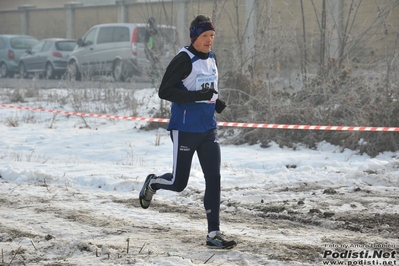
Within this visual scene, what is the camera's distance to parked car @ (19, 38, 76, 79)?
2783cm

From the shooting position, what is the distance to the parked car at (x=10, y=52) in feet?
99.3

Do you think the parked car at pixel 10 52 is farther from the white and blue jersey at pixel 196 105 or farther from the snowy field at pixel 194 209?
the white and blue jersey at pixel 196 105

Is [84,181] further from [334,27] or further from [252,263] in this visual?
[334,27]

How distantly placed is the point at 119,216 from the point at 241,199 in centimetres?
141

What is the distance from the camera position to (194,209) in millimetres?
7340

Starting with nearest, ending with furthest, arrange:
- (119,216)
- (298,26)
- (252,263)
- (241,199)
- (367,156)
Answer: (252,263), (119,216), (241,199), (367,156), (298,26)

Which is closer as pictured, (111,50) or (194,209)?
(194,209)

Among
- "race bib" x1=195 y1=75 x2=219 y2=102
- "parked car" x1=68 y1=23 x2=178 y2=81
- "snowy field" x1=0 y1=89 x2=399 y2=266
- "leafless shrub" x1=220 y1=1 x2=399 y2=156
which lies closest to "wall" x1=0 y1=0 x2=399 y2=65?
"leafless shrub" x1=220 y1=1 x2=399 y2=156

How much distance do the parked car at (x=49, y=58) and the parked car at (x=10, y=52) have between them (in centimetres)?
126

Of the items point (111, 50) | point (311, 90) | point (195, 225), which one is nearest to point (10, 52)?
point (111, 50)

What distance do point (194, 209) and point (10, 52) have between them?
24.4 m

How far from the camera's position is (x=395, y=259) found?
17.1 ft

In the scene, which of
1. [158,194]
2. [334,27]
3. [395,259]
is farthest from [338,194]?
[334,27]

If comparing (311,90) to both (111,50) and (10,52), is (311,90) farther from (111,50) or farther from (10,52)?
(10,52)
